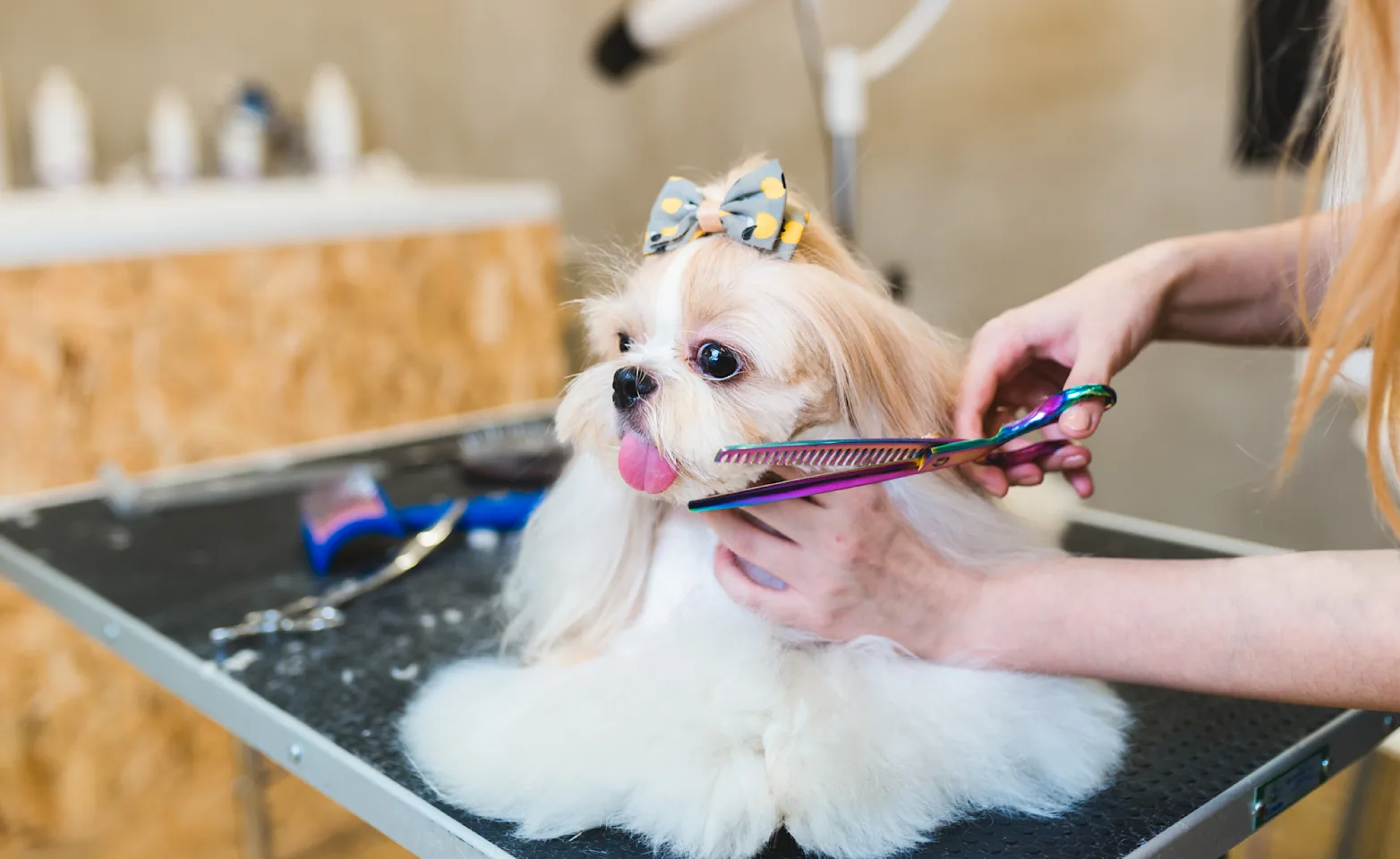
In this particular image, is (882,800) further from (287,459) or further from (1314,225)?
(287,459)

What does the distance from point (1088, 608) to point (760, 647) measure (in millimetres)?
195

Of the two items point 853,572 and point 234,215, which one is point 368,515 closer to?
point 853,572

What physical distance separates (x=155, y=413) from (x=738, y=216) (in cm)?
150

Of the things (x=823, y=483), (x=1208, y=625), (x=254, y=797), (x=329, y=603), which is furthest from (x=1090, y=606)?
(x=254, y=797)

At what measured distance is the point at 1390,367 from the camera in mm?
540

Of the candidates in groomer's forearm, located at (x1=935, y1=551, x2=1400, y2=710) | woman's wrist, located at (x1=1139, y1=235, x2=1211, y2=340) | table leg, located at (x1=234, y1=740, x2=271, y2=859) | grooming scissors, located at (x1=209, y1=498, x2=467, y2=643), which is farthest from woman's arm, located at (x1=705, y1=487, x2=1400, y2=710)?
table leg, located at (x1=234, y1=740, x2=271, y2=859)

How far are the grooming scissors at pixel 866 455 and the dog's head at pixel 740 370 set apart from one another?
0.07ft

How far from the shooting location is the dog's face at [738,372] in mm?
668

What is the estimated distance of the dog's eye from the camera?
69cm

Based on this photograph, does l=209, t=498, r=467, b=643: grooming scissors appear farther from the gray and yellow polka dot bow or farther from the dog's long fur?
the gray and yellow polka dot bow

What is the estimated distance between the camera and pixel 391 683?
2.77 feet

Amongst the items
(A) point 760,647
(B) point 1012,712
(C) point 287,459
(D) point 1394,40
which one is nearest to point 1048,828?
(B) point 1012,712

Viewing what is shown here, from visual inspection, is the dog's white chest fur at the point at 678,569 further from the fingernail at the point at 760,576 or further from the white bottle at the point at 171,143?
the white bottle at the point at 171,143

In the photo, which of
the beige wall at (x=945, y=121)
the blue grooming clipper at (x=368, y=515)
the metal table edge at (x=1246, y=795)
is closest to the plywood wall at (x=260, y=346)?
the beige wall at (x=945, y=121)
